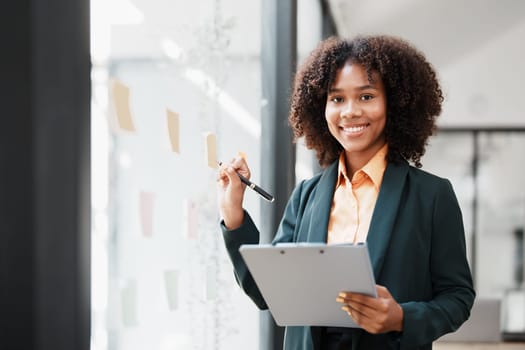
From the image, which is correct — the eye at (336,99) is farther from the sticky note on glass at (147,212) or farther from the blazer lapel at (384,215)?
the sticky note on glass at (147,212)

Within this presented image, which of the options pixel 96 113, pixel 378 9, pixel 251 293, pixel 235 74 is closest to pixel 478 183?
pixel 378 9

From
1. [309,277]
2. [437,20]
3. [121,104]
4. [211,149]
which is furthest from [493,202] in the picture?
[121,104]

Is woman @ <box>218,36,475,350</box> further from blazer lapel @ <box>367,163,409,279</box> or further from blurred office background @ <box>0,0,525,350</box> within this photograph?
blurred office background @ <box>0,0,525,350</box>

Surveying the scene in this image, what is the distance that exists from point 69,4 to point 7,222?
26 cm

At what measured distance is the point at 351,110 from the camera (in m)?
1.20

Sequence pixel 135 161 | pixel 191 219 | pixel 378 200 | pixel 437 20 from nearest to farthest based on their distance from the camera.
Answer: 1. pixel 135 161
2. pixel 378 200
3. pixel 191 219
4. pixel 437 20

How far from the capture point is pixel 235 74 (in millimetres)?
1739

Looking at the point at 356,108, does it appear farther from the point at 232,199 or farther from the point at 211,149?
the point at 211,149

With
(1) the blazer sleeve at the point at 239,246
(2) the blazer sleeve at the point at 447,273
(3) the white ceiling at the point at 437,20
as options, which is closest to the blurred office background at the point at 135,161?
(1) the blazer sleeve at the point at 239,246

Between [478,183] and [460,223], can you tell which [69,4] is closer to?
[460,223]

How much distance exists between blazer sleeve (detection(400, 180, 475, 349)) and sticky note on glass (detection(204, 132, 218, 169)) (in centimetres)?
56

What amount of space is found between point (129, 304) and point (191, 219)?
375mm

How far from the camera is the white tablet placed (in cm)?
92

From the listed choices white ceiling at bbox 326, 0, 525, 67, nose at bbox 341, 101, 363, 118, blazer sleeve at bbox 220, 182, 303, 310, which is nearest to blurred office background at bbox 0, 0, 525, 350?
blazer sleeve at bbox 220, 182, 303, 310
